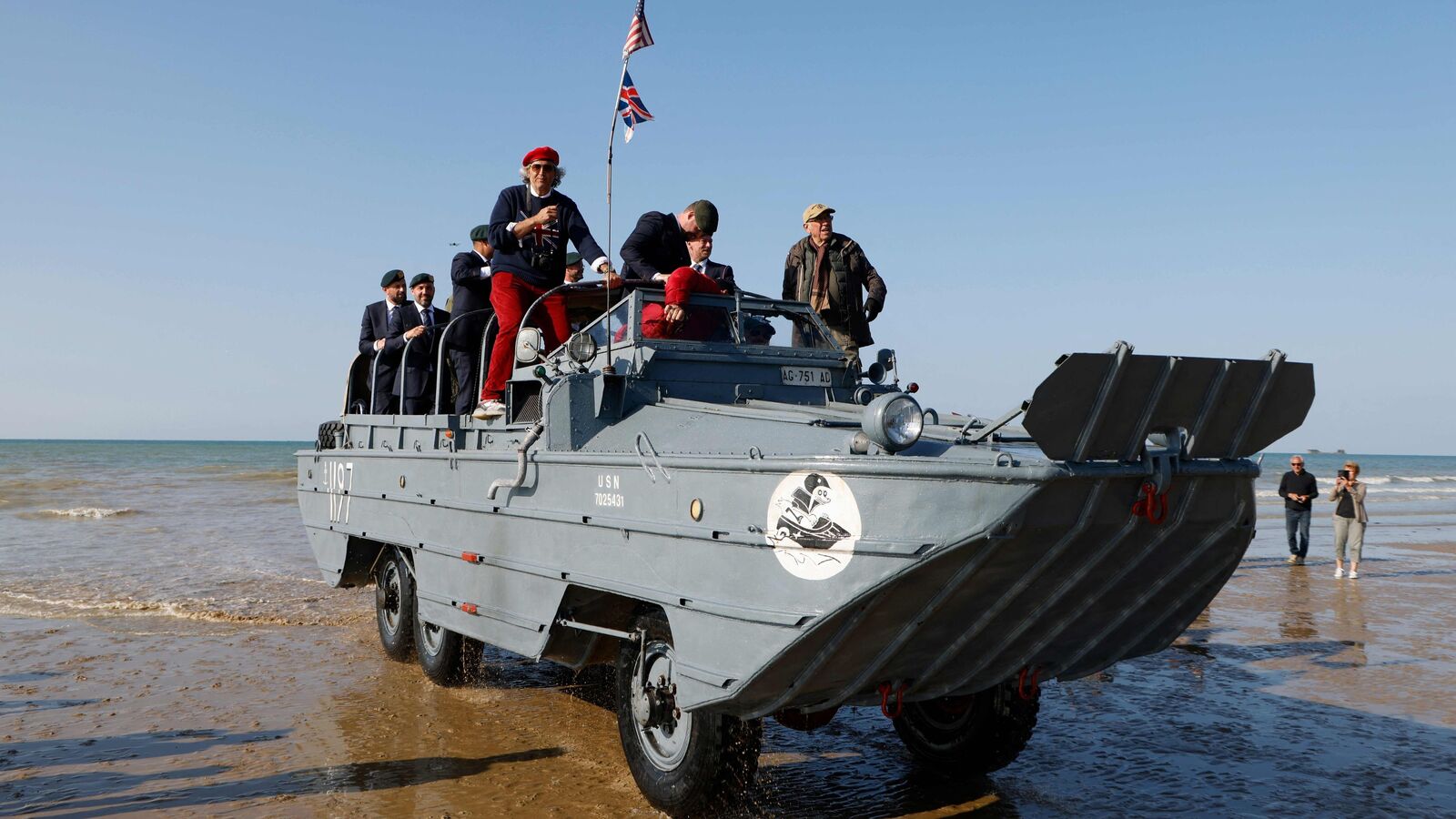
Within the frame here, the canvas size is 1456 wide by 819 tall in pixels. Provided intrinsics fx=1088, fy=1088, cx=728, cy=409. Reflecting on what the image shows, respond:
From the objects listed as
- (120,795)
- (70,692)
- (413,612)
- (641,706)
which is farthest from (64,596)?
(641,706)

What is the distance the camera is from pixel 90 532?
17703mm

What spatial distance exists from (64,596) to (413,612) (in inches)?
225

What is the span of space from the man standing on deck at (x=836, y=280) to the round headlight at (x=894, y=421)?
315cm

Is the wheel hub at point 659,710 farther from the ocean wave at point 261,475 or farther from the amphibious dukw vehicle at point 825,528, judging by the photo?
the ocean wave at point 261,475

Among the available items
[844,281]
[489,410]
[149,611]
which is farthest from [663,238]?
[149,611]

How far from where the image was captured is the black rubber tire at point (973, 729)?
505 centimetres

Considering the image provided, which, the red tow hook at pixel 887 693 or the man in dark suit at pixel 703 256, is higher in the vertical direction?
the man in dark suit at pixel 703 256

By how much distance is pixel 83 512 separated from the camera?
21609 millimetres

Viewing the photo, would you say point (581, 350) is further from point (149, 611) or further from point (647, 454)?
point (149, 611)

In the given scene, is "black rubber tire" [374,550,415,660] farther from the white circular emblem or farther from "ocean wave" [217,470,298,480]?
"ocean wave" [217,470,298,480]

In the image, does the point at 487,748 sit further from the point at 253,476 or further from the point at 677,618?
the point at 253,476

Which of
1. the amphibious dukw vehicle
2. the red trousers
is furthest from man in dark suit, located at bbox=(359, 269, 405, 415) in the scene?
the amphibious dukw vehicle

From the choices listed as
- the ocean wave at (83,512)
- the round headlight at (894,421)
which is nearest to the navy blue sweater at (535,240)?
the round headlight at (894,421)

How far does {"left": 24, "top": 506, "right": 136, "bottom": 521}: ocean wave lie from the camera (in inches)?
840
